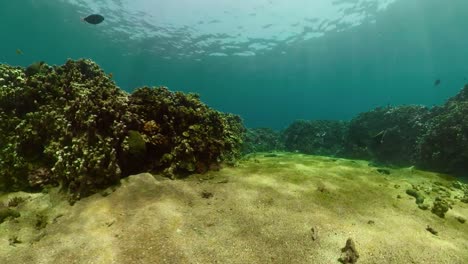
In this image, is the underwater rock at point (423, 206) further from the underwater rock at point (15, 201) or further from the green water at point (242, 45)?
the green water at point (242, 45)

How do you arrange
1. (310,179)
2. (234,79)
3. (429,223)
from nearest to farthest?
(429,223), (310,179), (234,79)

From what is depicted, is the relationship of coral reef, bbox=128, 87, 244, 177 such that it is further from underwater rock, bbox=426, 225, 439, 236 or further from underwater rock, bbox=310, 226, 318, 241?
underwater rock, bbox=426, 225, 439, 236

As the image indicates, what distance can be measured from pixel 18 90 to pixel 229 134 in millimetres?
8032

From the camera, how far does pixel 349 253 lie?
243 inches

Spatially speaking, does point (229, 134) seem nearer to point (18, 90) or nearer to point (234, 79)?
point (18, 90)

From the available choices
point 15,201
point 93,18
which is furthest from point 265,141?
point 15,201

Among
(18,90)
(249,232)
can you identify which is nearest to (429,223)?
(249,232)

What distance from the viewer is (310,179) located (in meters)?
10.2

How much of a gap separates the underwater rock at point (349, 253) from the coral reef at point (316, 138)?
65.9 ft

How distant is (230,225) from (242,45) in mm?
63612

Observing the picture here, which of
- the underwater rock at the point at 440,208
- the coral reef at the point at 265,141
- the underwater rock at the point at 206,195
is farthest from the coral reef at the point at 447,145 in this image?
the underwater rock at the point at 206,195

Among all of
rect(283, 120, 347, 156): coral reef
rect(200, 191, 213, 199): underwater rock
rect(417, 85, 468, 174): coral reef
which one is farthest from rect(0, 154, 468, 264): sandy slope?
rect(283, 120, 347, 156): coral reef

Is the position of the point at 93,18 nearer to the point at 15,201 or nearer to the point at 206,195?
the point at 15,201

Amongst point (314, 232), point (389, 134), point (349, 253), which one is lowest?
point (349, 253)
